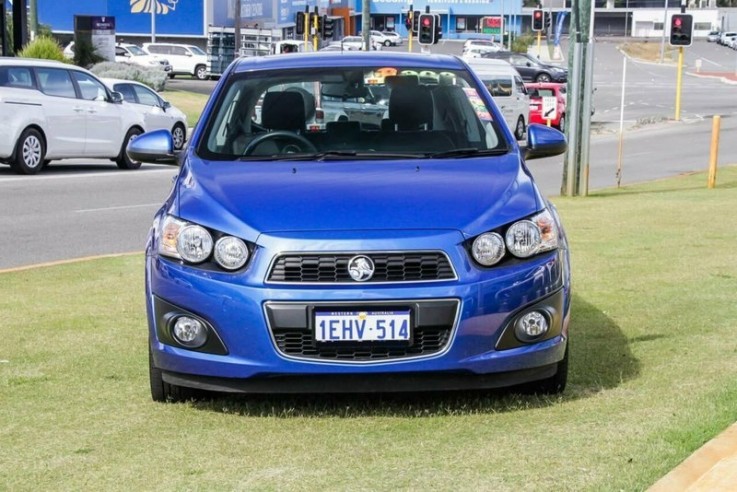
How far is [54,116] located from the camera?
21250mm

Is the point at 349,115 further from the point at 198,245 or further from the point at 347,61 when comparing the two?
the point at 198,245

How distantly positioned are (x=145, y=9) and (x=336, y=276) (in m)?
72.3

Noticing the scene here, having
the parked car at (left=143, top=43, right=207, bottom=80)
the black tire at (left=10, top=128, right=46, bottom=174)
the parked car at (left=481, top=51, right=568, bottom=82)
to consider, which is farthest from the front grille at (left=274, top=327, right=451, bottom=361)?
the parked car at (left=143, top=43, right=207, bottom=80)

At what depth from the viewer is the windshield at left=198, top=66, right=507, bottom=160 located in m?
6.82

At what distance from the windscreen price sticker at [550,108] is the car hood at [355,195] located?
31.7 meters

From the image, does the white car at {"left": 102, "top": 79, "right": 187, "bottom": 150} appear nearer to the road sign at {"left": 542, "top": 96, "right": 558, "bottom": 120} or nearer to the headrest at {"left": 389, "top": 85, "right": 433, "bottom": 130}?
the road sign at {"left": 542, "top": 96, "right": 558, "bottom": 120}

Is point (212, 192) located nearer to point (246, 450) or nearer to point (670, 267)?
point (246, 450)

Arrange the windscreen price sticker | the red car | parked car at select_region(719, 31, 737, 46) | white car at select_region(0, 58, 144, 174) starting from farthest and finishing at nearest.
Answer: parked car at select_region(719, 31, 737, 46)
the red car
the windscreen price sticker
white car at select_region(0, 58, 144, 174)

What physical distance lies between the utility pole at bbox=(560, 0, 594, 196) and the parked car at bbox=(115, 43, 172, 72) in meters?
42.1

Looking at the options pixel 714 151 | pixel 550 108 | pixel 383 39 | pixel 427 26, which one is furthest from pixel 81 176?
pixel 383 39

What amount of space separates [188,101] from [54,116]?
2049cm

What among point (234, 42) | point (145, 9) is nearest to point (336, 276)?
point (234, 42)

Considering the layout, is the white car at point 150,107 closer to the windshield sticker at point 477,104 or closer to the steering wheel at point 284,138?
the windshield sticker at point 477,104

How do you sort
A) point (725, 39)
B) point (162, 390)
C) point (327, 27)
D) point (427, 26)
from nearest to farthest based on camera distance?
1. point (162, 390)
2. point (427, 26)
3. point (327, 27)
4. point (725, 39)
